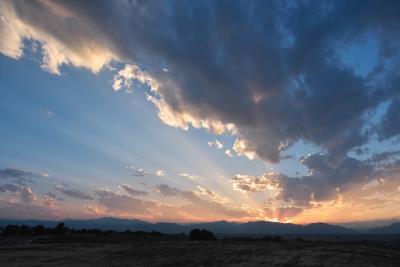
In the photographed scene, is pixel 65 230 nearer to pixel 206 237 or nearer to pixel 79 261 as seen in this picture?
pixel 206 237

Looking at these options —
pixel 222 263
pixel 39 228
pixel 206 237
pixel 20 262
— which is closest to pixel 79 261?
pixel 20 262

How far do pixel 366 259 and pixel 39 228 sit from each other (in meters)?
111

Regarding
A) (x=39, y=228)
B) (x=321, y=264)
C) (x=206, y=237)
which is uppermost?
(x=39, y=228)

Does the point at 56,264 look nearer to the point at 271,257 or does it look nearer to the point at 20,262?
the point at 20,262

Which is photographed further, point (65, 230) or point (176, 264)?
point (65, 230)

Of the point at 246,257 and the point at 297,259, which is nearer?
the point at 297,259

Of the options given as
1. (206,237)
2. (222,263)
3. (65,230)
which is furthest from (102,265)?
(65,230)

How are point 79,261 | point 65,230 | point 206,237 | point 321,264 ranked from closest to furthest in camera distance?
point 321,264 < point 79,261 < point 206,237 < point 65,230

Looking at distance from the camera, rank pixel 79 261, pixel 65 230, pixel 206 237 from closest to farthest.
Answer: pixel 79 261 < pixel 206 237 < pixel 65 230

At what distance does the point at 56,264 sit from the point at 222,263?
16651 millimetres

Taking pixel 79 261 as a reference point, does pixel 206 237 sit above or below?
above

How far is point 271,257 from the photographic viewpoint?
44000mm

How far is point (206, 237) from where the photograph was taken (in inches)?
3629

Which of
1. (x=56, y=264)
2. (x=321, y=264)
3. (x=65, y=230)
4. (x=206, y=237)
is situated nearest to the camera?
(x=321, y=264)
